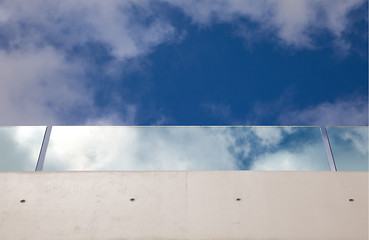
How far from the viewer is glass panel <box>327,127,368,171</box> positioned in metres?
4.32

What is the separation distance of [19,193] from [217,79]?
1932 cm

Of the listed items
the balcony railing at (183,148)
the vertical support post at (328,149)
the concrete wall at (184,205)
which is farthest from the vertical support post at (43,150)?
the vertical support post at (328,149)

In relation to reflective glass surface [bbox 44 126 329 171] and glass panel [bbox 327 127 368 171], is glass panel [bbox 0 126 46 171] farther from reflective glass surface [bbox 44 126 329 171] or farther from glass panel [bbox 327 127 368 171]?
glass panel [bbox 327 127 368 171]

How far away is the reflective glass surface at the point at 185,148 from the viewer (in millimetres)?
4305

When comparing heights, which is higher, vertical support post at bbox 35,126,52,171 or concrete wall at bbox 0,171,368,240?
vertical support post at bbox 35,126,52,171

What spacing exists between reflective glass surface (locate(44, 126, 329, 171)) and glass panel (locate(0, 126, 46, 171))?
186 mm

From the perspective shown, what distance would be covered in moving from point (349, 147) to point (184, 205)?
260cm

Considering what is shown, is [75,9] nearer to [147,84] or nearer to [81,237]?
[147,84]

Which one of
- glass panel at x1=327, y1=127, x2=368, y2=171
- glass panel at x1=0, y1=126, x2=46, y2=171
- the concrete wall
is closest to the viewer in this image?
the concrete wall

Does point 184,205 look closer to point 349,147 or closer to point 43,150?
point 43,150

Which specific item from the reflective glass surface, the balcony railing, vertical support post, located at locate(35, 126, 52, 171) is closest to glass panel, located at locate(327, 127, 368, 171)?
the balcony railing

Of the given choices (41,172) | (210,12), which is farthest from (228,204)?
(210,12)

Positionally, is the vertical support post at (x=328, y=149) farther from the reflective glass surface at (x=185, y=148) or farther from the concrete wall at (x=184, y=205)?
the concrete wall at (x=184, y=205)

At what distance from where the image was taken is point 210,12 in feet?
67.6
